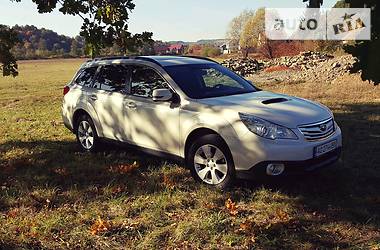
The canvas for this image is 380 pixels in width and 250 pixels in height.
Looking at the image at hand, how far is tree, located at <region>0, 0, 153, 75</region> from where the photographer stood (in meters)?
6.58

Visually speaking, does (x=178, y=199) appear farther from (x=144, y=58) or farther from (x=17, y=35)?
(x=17, y=35)

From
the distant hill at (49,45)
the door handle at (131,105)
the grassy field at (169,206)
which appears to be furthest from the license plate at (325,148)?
the distant hill at (49,45)

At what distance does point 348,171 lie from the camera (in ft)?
19.5

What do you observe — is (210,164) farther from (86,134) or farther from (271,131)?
(86,134)

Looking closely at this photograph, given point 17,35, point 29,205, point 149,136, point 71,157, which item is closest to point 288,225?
point 149,136

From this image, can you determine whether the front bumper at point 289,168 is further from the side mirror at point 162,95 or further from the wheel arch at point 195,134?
the side mirror at point 162,95

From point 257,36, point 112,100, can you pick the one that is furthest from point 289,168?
point 257,36

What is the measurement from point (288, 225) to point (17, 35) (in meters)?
6.26

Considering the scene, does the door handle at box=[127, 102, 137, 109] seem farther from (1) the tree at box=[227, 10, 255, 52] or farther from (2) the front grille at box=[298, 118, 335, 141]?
(1) the tree at box=[227, 10, 255, 52]

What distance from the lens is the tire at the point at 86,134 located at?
23.5 feet

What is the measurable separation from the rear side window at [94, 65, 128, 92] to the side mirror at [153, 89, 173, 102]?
1.00m

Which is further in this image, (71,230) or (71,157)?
(71,157)

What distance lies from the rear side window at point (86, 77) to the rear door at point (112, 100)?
212mm

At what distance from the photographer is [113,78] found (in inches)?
268
